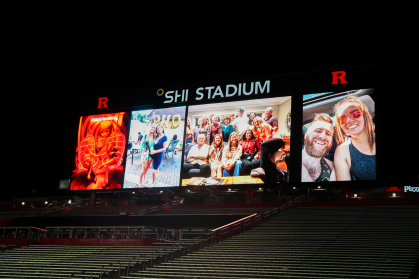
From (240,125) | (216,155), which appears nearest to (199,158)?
(216,155)

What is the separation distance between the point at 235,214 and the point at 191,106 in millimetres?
10394

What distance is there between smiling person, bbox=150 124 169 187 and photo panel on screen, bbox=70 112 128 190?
8.76 feet

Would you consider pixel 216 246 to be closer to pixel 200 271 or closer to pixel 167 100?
pixel 200 271

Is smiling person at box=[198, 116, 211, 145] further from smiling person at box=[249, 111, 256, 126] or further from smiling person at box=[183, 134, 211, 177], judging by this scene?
smiling person at box=[249, 111, 256, 126]

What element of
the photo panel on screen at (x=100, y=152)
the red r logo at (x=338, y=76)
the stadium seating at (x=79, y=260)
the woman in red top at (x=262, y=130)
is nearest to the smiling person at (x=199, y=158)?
the woman in red top at (x=262, y=130)

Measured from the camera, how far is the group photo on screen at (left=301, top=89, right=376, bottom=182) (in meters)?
29.3

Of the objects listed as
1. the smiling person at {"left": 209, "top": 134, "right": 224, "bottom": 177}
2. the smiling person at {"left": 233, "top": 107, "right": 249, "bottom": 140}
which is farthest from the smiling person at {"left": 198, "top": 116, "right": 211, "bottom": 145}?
the smiling person at {"left": 233, "top": 107, "right": 249, "bottom": 140}

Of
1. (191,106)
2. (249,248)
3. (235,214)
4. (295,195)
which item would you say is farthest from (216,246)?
(191,106)

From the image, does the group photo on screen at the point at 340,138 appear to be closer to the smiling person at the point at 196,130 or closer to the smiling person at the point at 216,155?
the smiling person at the point at 216,155

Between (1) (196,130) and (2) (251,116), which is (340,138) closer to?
(2) (251,116)

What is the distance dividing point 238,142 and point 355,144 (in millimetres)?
7551

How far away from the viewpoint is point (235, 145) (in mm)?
33062

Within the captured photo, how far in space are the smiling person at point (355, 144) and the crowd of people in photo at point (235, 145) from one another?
388 cm

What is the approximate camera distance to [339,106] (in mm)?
30953
